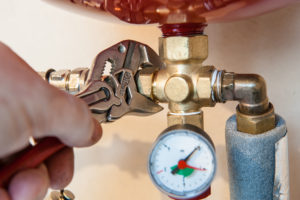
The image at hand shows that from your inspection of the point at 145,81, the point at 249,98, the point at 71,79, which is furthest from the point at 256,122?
the point at 71,79

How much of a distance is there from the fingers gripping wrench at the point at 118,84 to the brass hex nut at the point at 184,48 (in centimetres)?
4

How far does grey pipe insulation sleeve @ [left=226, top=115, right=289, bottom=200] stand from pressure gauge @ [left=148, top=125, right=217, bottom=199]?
0.05 m

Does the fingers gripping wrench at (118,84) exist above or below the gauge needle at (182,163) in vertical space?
above

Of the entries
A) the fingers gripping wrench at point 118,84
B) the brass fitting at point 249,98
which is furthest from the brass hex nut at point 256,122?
the fingers gripping wrench at point 118,84

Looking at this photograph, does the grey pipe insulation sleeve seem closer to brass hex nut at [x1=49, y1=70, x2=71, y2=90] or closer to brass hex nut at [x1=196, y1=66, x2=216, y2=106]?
brass hex nut at [x1=196, y1=66, x2=216, y2=106]

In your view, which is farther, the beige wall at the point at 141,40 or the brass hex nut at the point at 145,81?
the beige wall at the point at 141,40

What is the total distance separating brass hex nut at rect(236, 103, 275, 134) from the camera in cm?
42

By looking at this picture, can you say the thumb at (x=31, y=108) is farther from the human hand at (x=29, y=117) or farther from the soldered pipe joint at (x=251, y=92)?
the soldered pipe joint at (x=251, y=92)

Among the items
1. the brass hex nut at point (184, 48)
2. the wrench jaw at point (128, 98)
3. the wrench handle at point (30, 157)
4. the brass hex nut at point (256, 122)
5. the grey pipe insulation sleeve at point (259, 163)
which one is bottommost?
the grey pipe insulation sleeve at point (259, 163)

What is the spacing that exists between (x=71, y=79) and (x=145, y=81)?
11 cm

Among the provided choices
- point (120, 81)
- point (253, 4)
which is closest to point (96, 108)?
point (120, 81)

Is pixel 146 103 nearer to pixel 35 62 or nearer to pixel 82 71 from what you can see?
pixel 82 71

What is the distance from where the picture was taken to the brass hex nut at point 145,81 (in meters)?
0.45

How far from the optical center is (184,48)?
0.43 m
